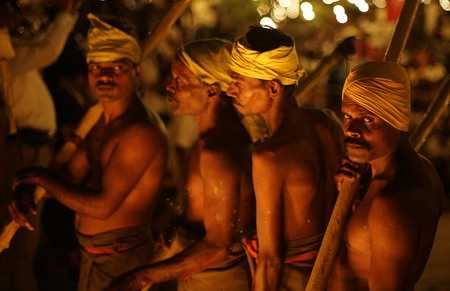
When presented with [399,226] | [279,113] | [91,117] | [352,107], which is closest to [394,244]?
[399,226]

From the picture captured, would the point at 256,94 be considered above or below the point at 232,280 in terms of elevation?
above

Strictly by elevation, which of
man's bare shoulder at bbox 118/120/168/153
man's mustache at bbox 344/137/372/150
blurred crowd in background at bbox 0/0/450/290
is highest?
man's mustache at bbox 344/137/372/150

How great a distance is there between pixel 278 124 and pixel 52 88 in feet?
15.8

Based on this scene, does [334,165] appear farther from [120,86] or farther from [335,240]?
[120,86]

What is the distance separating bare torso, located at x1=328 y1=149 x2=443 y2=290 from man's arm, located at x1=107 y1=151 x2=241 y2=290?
819 mm

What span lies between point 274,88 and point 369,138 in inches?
33.9

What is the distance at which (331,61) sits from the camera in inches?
169

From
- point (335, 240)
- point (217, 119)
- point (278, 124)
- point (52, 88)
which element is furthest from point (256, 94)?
point (52, 88)

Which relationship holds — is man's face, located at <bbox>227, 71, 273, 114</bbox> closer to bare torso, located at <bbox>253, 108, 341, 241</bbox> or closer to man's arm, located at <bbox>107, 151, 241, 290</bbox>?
bare torso, located at <bbox>253, 108, 341, 241</bbox>

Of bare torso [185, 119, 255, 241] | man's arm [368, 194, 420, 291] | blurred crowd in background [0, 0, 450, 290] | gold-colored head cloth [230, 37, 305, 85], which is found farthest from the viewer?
blurred crowd in background [0, 0, 450, 290]

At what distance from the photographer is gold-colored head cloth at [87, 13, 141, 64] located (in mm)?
4617

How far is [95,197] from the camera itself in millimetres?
4301

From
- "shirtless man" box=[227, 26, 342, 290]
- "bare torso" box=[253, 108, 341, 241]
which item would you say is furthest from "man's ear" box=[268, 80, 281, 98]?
"bare torso" box=[253, 108, 341, 241]

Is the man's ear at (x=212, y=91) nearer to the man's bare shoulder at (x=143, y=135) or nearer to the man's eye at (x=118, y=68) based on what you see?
the man's bare shoulder at (x=143, y=135)
